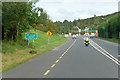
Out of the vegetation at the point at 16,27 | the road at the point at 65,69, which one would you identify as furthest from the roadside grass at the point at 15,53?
the road at the point at 65,69

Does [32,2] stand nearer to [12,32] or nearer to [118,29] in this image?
[12,32]

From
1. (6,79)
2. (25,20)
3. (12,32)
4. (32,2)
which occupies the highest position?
(32,2)

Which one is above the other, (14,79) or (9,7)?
(9,7)

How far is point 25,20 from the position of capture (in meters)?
22.4

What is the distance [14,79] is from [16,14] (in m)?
12.5

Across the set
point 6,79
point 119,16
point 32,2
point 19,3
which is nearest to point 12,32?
point 32,2

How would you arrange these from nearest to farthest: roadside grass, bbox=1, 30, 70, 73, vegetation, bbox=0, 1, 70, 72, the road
Answer: 1. the road
2. roadside grass, bbox=1, 30, 70, 73
3. vegetation, bbox=0, 1, 70, 72

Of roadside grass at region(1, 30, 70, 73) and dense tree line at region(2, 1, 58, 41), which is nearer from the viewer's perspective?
roadside grass at region(1, 30, 70, 73)

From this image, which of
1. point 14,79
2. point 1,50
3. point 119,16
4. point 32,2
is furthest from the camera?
point 119,16

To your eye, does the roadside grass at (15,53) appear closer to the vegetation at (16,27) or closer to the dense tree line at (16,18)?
the vegetation at (16,27)

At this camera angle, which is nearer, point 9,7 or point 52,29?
point 9,7

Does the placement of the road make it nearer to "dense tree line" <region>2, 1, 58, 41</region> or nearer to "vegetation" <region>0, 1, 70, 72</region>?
"vegetation" <region>0, 1, 70, 72</region>

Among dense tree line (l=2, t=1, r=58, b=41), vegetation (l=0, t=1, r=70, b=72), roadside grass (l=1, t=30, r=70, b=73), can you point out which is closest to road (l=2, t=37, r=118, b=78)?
roadside grass (l=1, t=30, r=70, b=73)

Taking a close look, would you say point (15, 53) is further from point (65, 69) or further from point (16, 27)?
point (65, 69)
